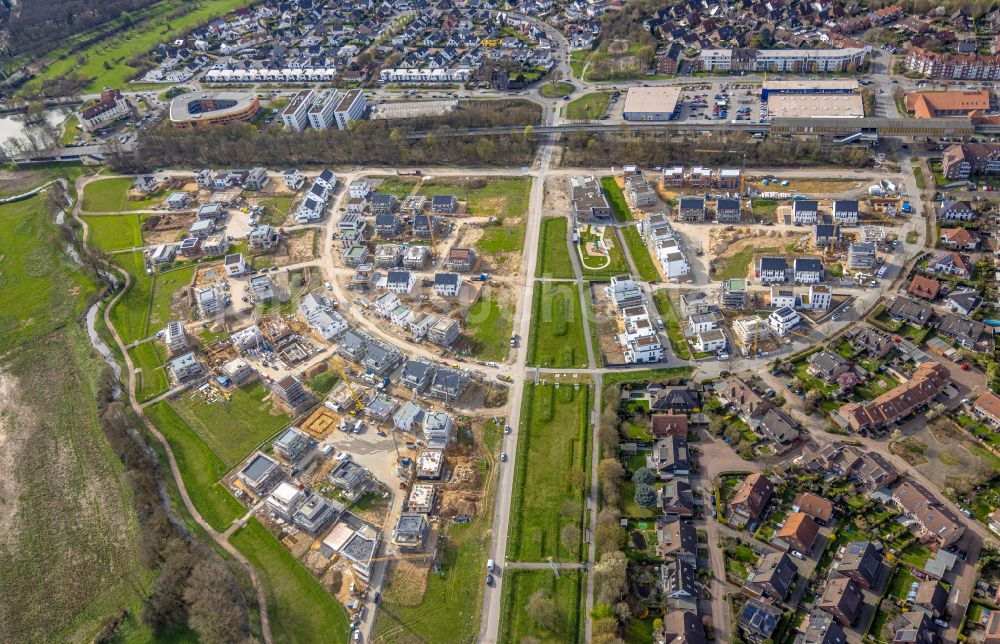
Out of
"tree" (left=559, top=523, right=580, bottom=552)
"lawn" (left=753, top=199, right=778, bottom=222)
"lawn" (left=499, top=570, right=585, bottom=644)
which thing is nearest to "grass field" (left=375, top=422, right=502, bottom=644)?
"lawn" (left=499, top=570, right=585, bottom=644)

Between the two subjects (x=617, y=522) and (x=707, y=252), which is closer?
(x=617, y=522)

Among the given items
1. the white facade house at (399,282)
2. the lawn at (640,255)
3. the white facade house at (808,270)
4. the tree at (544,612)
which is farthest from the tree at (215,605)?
the white facade house at (808,270)

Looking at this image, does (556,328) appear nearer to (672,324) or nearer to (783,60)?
(672,324)

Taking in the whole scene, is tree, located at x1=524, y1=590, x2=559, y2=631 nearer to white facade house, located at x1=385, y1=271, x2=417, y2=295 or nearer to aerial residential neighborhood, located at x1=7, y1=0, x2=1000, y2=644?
aerial residential neighborhood, located at x1=7, y1=0, x2=1000, y2=644

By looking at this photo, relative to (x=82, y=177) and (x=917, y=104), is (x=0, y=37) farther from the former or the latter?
(x=917, y=104)

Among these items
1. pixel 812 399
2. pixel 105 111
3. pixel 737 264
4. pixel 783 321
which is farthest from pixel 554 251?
pixel 105 111

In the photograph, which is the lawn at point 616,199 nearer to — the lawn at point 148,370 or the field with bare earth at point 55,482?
the lawn at point 148,370

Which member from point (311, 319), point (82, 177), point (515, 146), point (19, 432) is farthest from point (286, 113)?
point (19, 432)
